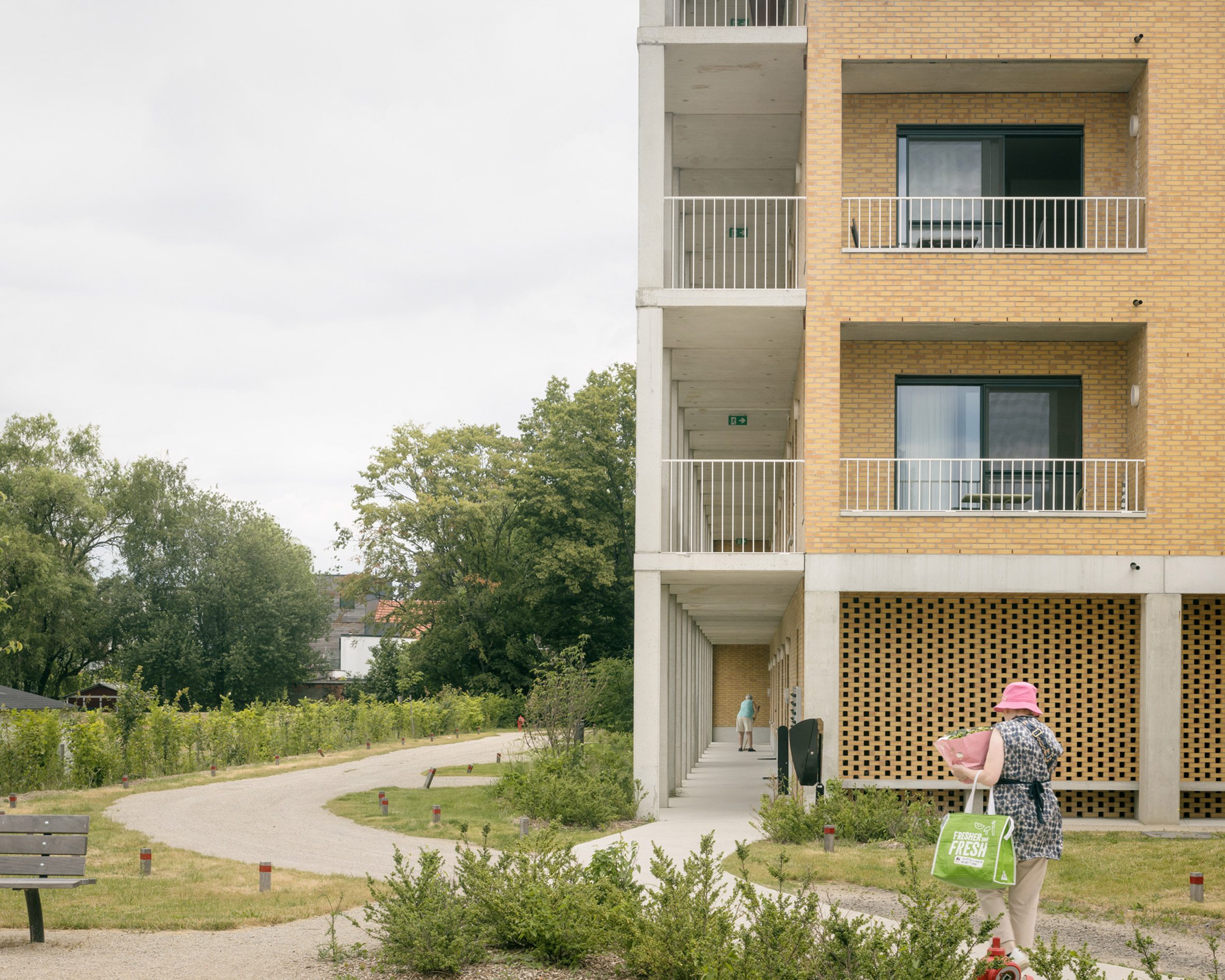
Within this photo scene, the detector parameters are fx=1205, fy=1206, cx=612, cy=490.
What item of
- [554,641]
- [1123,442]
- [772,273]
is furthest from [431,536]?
[1123,442]

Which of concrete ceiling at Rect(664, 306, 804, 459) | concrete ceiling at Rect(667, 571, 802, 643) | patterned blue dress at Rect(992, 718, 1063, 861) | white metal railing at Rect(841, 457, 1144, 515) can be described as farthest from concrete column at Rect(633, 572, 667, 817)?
patterned blue dress at Rect(992, 718, 1063, 861)

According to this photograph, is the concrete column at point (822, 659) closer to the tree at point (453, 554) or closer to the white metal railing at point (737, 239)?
the white metal railing at point (737, 239)

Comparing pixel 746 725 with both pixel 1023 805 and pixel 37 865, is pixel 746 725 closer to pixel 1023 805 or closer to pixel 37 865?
pixel 37 865

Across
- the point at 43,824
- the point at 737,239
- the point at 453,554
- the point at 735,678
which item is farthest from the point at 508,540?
the point at 43,824

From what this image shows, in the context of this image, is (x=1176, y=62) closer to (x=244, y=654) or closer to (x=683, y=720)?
(x=683, y=720)

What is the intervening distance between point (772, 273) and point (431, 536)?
125ft

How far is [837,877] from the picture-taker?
11.9 metres

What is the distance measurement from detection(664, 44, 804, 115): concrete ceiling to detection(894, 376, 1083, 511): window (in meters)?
5.08

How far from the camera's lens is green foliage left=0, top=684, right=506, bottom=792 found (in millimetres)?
24422

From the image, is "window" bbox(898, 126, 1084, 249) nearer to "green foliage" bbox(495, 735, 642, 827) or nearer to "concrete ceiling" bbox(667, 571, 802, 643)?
"concrete ceiling" bbox(667, 571, 802, 643)

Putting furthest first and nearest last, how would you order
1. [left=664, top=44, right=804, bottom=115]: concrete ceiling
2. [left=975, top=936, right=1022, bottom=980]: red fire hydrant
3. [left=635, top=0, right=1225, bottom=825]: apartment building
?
[left=664, top=44, right=804, bottom=115]: concrete ceiling
[left=635, top=0, right=1225, bottom=825]: apartment building
[left=975, top=936, right=1022, bottom=980]: red fire hydrant

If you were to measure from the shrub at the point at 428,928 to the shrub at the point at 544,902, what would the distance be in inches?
9.4

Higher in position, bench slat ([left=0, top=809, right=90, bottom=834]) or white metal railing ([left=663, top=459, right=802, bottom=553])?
white metal railing ([left=663, top=459, right=802, bottom=553])

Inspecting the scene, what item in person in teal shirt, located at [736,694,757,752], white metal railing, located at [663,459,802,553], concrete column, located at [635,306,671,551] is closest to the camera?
concrete column, located at [635,306,671,551]
